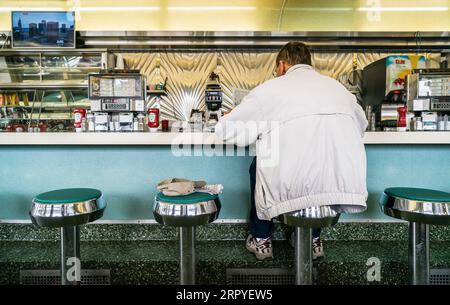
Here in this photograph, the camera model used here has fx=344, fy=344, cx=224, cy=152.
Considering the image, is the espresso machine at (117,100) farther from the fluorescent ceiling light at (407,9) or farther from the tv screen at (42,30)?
the fluorescent ceiling light at (407,9)

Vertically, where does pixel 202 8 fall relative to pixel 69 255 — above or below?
above

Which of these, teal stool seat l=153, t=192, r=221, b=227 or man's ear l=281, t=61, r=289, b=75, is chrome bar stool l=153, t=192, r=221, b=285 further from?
man's ear l=281, t=61, r=289, b=75

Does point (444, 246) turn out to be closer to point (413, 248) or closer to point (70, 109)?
point (413, 248)

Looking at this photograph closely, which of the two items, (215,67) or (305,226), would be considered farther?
(215,67)

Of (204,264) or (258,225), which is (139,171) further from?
(258,225)

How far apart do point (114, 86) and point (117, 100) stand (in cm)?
14

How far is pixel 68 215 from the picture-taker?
166 cm

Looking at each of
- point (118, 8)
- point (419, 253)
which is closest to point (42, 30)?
point (118, 8)

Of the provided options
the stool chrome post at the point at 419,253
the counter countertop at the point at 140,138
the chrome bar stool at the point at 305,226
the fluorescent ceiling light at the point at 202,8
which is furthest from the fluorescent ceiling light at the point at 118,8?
the stool chrome post at the point at 419,253

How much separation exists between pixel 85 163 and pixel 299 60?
65.4 inches

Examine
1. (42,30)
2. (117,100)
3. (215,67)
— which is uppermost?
(42,30)

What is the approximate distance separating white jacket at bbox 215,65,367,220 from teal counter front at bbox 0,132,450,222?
889mm

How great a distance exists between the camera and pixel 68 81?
5.01 meters

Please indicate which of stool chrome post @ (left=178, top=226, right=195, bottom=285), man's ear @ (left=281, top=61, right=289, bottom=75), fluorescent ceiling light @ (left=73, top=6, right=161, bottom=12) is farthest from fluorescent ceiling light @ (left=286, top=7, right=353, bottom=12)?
stool chrome post @ (left=178, top=226, right=195, bottom=285)
